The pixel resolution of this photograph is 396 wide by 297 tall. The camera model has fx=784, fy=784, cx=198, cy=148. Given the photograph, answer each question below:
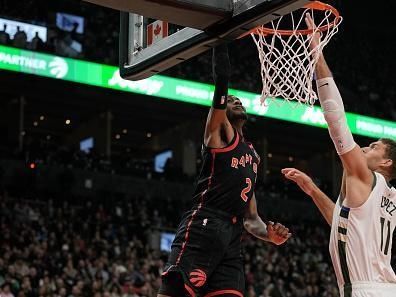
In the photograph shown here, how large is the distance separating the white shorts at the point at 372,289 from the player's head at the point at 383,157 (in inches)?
27.9

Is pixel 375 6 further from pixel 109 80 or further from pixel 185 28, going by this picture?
pixel 185 28

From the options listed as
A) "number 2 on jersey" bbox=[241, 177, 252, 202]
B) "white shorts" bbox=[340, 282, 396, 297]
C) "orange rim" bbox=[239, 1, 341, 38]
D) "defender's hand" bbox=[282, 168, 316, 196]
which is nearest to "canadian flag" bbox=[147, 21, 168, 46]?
"orange rim" bbox=[239, 1, 341, 38]

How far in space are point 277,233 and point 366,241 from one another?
0.95 m

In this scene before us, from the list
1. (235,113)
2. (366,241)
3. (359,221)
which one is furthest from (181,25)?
(366,241)

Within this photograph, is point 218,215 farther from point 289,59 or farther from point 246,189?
point 289,59

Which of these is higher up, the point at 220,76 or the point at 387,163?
the point at 220,76

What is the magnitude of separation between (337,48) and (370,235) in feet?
62.1

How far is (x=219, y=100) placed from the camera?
4.86m

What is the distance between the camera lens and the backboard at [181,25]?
185 inches

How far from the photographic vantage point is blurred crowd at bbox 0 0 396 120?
19.6 meters

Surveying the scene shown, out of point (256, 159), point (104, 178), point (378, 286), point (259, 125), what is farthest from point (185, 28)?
point (259, 125)

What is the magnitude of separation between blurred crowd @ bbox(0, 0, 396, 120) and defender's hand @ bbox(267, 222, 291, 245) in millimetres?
13479

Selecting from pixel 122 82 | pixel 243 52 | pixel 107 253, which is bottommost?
pixel 107 253

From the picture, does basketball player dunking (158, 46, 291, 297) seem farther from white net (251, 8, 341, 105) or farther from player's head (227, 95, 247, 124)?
white net (251, 8, 341, 105)
